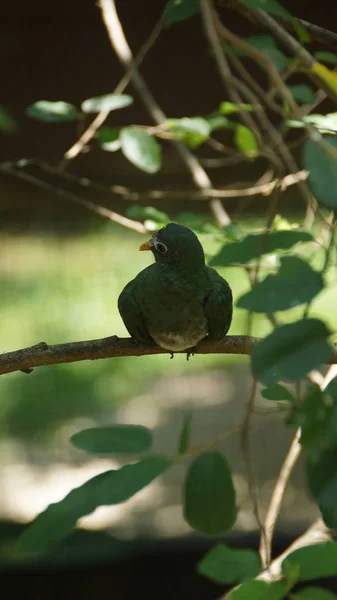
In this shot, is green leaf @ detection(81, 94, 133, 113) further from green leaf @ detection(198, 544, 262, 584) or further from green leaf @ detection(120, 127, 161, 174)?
green leaf @ detection(198, 544, 262, 584)

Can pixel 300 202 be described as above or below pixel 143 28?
below

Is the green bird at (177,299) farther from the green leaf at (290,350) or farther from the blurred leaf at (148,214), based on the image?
the green leaf at (290,350)

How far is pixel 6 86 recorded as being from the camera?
464cm

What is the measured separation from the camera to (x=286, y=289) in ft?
2.14

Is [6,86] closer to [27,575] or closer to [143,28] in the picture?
[143,28]

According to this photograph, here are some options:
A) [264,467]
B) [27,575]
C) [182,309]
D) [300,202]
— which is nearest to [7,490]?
[27,575]

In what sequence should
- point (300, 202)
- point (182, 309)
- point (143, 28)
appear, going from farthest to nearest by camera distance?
point (300, 202)
point (143, 28)
point (182, 309)

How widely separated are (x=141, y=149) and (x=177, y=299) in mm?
415

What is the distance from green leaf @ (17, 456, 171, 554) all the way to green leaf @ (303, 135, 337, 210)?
11.5 inches

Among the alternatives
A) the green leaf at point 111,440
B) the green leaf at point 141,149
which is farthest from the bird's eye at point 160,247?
the green leaf at point 111,440

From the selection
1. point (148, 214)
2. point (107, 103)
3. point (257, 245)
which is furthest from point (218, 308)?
point (257, 245)

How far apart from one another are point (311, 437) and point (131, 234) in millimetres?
4920

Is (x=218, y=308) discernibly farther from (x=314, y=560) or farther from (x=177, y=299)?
(x=314, y=560)

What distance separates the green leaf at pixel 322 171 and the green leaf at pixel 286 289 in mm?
68
